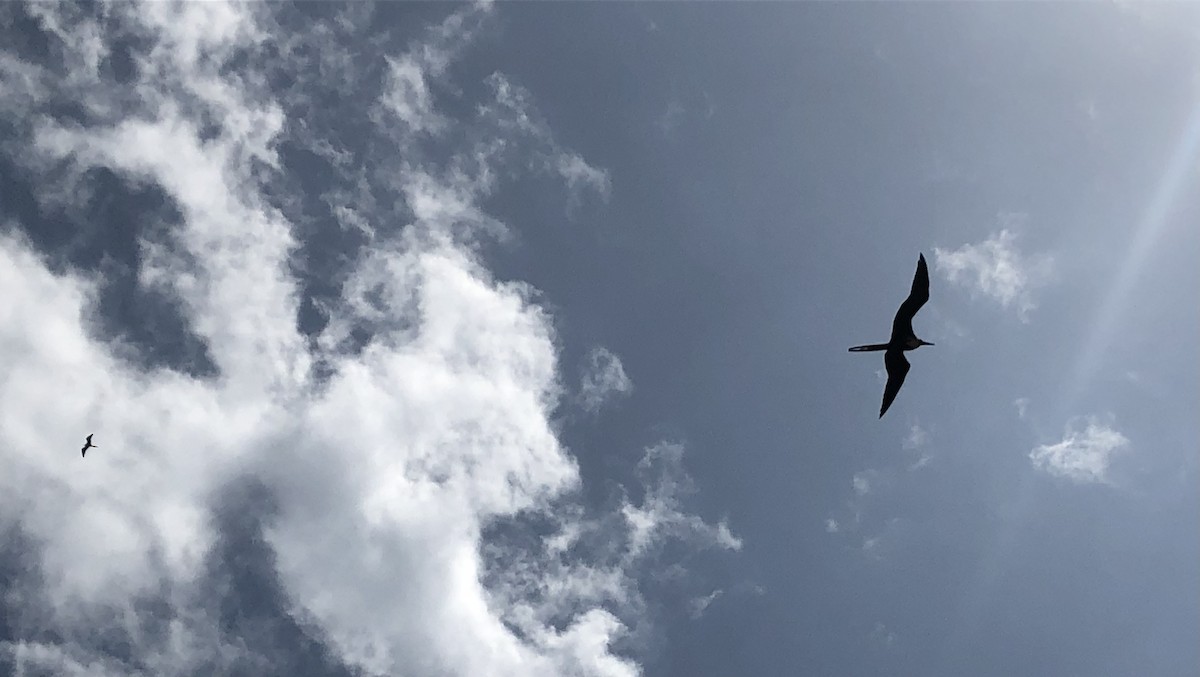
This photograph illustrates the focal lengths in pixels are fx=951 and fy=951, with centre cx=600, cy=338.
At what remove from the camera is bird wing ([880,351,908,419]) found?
62500 mm

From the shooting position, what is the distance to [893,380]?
6284cm

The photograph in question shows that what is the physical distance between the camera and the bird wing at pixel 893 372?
62500mm

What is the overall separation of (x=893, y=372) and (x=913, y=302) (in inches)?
208

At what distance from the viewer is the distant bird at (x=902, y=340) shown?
5938cm

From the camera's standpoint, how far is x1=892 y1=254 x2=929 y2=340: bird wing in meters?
59.1

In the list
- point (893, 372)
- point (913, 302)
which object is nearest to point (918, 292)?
point (913, 302)

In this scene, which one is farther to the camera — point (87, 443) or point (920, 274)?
point (87, 443)

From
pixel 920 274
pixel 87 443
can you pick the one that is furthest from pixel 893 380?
pixel 87 443

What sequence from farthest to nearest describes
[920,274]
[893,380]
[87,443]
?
1. [87,443]
2. [893,380]
3. [920,274]

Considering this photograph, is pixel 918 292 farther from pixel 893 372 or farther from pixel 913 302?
pixel 893 372

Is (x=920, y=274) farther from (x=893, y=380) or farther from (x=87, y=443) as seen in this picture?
(x=87, y=443)

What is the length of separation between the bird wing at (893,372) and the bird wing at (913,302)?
155 centimetres

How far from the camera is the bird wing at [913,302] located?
59.1 m

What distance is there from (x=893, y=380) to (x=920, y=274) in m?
7.76
